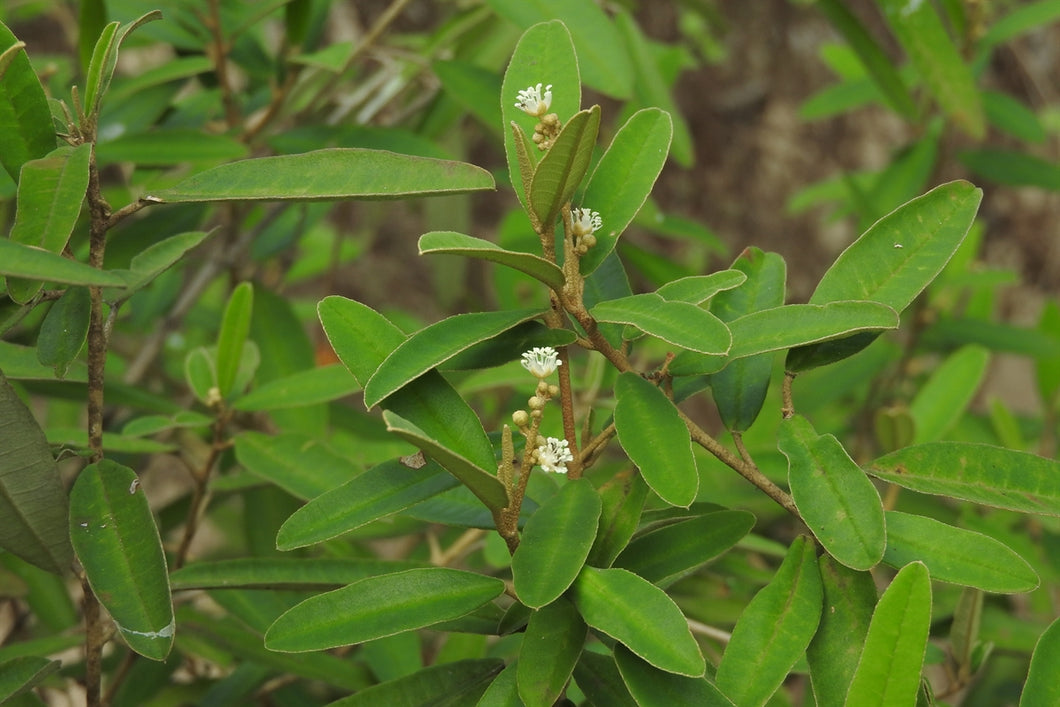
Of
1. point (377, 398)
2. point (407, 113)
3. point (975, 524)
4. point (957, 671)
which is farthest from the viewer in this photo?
point (407, 113)

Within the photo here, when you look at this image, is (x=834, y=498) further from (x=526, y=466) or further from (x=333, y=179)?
(x=333, y=179)

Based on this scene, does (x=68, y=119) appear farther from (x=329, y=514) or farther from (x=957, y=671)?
(x=957, y=671)

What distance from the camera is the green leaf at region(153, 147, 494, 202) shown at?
529mm

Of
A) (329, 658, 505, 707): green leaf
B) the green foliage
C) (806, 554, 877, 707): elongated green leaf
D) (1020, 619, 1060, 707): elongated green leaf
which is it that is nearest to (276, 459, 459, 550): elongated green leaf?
the green foliage

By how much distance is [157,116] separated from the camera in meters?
1.06

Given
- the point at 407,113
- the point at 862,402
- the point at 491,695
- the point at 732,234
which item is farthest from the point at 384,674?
the point at 732,234

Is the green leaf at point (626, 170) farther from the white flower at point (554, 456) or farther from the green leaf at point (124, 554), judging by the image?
the green leaf at point (124, 554)

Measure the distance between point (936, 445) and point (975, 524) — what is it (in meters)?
0.51

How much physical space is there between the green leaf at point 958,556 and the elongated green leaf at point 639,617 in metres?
0.13

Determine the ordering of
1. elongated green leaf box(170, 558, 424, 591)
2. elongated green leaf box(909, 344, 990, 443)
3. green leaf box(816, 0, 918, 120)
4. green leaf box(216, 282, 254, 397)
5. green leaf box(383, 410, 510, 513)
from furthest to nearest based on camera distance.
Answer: elongated green leaf box(909, 344, 990, 443) < green leaf box(816, 0, 918, 120) < green leaf box(216, 282, 254, 397) < elongated green leaf box(170, 558, 424, 591) < green leaf box(383, 410, 510, 513)

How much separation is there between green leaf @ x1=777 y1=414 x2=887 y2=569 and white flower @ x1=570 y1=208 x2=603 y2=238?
0.16 metres

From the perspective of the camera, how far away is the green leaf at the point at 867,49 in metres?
0.99

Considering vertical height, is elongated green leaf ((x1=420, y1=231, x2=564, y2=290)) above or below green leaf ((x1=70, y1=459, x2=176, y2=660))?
above

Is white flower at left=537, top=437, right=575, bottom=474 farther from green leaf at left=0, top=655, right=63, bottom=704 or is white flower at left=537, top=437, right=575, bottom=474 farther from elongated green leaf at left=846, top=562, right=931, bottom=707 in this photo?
green leaf at left=0, top=655, right=63, bottom=704
